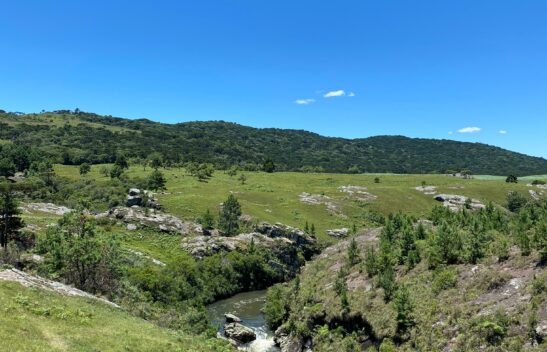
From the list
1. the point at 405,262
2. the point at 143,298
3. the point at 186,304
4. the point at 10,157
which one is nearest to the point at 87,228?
the point at 143,298

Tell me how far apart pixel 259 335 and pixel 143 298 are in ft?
54.5

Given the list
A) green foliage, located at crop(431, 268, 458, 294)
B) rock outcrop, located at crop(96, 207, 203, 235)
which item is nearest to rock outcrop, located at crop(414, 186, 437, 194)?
rock outcrop, located at crop(96, 207, 203, 235)

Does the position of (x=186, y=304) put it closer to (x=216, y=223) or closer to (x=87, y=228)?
(x=87, y=228)

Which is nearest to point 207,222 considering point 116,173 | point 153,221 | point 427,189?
point 153,221

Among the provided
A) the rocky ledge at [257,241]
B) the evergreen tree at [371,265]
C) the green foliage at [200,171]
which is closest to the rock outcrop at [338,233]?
the rocky ledge at [257,241]

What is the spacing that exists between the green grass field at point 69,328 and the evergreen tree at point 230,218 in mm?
75973

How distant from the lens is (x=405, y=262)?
53.1 meters

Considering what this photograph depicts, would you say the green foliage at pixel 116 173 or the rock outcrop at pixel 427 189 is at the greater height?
the green foliage at pixel 116 173

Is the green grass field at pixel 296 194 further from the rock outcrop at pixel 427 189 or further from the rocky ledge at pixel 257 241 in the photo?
the rocky ledge at pixel 257 241

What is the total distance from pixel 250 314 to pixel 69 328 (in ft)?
156

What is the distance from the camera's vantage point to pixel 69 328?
81.8ft

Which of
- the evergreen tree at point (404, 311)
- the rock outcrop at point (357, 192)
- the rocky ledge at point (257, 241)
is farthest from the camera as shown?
the rock outcrop at point (357, 192)

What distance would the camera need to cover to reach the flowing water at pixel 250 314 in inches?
2197

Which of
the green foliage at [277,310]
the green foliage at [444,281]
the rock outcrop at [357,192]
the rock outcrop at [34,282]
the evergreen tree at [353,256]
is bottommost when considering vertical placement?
the green foliage at [277,310]
